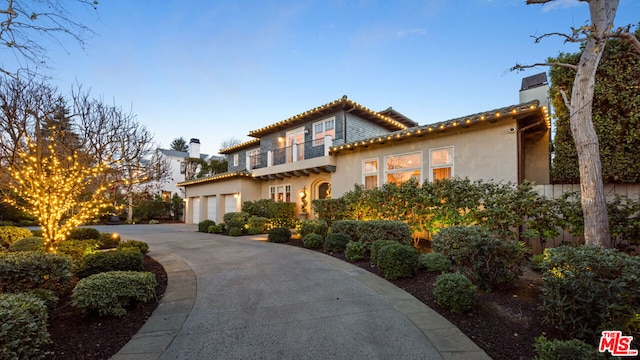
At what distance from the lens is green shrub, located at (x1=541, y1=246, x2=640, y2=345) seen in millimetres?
2359

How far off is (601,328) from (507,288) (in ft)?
4.93

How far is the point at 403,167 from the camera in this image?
31.0 ft

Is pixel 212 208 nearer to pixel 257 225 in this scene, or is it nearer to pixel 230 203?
pixel 230 203

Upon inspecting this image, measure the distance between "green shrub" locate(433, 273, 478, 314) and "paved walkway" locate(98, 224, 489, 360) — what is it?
228mm

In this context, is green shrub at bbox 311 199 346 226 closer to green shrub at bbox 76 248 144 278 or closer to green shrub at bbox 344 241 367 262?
green shrub at bbox 344 241 367 262

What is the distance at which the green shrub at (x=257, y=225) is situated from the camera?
11.8 m

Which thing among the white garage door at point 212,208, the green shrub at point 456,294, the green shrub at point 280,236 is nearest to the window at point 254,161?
the white garage door at point 212,208

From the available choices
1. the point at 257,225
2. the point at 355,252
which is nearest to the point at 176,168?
the point at 257,225

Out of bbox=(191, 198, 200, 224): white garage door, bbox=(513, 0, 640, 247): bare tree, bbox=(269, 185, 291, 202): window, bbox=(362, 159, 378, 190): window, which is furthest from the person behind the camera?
bbox=(191, 198, 200, 224): white garage door

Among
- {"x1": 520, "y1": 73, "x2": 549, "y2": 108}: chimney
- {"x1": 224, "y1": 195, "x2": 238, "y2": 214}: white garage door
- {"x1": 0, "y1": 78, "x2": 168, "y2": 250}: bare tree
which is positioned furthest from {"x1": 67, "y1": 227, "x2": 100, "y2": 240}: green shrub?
{"x1": 520, "y1": 73, "x2": 549, "y2": 108}: chimney

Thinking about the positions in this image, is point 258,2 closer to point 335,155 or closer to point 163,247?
point 335,155

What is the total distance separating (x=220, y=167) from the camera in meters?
24.4

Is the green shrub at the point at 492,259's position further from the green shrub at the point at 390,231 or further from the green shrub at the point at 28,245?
the green shrub at the point at 28,245

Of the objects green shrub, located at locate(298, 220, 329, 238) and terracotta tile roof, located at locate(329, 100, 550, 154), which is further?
green shrub, located at locate(298, 220, 329, 238)
